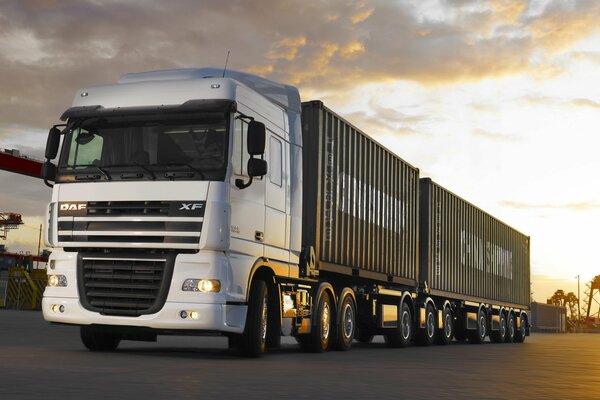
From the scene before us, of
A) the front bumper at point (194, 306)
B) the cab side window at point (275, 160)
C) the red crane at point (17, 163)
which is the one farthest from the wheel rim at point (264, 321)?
the red crane at point (17, 163)

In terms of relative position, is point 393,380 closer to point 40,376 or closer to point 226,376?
point 226,376

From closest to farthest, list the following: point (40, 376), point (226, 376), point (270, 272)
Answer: point (40, 376)
point (226, 376)
point (270, 272)

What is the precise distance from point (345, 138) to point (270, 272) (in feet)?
15.0

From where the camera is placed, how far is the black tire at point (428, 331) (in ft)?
72.0

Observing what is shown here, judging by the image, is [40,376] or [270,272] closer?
[40,376]

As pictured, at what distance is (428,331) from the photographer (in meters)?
22.3

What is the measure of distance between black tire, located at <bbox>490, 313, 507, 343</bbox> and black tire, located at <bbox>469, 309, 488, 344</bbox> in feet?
4.55

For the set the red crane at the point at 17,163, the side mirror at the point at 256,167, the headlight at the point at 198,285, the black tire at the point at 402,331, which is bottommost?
the black tire at the point at 402,331

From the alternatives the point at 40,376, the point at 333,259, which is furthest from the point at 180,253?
the point at 333,259

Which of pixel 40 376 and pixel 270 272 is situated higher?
pixel 270 272

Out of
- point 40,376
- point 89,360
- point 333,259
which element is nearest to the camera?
point 40,376

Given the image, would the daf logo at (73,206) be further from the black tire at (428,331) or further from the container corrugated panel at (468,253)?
the container corrugated panel at (468,253)

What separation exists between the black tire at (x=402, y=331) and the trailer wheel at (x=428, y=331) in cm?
96

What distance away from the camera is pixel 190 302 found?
11.5 metres
